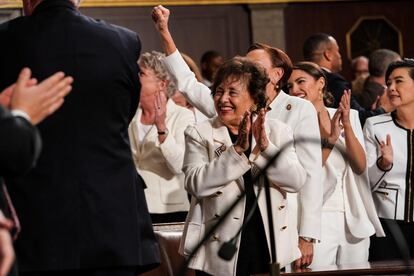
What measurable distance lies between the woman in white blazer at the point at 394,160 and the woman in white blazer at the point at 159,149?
1139mm

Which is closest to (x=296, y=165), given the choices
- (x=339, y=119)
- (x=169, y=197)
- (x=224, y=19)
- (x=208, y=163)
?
(x=208, y=163)

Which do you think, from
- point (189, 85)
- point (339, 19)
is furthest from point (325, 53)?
point (339, 19)

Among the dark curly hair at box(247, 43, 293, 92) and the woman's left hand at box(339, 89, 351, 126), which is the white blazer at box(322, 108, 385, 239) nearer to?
the woman's left hand at box(339, 89, 351, 126)

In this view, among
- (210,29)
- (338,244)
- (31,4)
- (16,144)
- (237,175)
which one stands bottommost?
(338,244)

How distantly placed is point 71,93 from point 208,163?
1.33 m

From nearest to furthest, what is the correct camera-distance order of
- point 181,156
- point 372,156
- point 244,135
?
1. point 244,135
2. point 372,156
3. point 181,156

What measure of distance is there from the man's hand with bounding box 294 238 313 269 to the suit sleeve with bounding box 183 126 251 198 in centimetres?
69

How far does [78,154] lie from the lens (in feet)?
11.2

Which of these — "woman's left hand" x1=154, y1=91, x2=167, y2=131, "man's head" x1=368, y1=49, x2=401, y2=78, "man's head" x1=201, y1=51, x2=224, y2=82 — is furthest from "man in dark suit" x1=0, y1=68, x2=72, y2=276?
"man's head" x1=201, y1=51, x2=224, y2=82

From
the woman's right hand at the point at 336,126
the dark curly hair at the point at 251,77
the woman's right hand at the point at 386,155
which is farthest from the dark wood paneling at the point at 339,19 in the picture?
the dark curly hair at the point at 251,77

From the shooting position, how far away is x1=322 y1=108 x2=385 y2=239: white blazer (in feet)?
18.8

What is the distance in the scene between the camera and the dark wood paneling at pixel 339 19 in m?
11.6

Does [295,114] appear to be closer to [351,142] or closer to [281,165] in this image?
[351,142]

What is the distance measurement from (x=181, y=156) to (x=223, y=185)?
5.92ft
